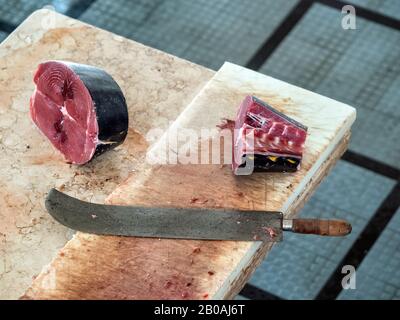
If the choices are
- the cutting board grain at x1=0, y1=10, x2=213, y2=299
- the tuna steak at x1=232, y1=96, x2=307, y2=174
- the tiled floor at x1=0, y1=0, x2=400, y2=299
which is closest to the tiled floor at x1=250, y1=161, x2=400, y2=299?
the tiled floor at x1=0, y1=0, x2=400, y2=299

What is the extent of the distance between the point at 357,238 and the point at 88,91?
1730mm

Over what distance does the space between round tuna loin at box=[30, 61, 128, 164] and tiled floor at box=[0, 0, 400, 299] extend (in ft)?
4.43

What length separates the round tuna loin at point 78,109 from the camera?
104 inches

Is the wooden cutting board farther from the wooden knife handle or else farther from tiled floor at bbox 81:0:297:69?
tiled floor at bbox 81:0:297:69

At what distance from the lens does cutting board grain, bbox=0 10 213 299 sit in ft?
8.34

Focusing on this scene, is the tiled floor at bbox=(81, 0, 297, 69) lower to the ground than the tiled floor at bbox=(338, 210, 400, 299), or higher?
higher

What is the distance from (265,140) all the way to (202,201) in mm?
266

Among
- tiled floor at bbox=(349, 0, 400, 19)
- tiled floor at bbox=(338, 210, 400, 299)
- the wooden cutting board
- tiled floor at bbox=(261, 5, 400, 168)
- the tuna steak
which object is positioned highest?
the tuna steak

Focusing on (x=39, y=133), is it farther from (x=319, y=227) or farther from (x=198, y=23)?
(x=198, y=23)

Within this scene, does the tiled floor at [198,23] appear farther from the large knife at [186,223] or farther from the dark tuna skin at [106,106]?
the large knife at [186,223]

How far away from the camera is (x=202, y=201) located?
254 centimetres

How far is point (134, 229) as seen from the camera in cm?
245

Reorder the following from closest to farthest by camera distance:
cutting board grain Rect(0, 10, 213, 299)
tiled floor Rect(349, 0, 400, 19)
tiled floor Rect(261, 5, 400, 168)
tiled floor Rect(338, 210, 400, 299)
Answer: cutting board grain Rect(0, 10, 213, 299) < tiled floor Rect(338, 210, 400, 299) < tiled floor Rect(261, 5, 400, 168) < tiled floor Rect(349, 0, 400, 19)

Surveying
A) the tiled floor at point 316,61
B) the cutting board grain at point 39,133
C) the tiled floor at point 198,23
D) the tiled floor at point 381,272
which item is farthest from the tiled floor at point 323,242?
the cutting board grain at point 39,133
